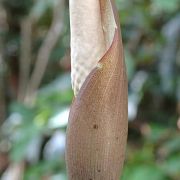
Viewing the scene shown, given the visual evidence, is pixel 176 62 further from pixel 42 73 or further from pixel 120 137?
pixel 120 137

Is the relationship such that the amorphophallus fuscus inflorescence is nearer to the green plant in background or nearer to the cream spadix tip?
the cream spadix tip

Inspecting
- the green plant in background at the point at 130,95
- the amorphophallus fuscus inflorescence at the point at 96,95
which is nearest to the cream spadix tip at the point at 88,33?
the amorphophallus fuscus inflorescence at the point at 96,95

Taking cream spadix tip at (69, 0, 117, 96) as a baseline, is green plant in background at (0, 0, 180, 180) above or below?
below

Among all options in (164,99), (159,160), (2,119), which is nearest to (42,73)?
(2,119)

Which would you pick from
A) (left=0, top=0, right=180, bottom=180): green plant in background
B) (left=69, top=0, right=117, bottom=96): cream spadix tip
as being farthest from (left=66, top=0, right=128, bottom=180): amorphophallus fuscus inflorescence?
(left=0, top=0, right=180, bottom=180): green plant in background

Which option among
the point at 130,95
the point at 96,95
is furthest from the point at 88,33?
the point at 130,95

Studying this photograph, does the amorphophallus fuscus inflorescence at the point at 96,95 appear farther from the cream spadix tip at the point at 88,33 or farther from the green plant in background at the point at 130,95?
the green plant in background at the point at 130,95
